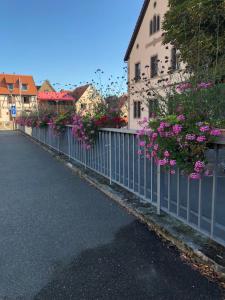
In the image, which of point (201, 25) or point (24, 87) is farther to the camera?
point (24, 87)

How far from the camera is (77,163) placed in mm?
8188

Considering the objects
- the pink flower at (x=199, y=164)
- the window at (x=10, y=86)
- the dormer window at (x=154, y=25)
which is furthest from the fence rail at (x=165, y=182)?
the window at (x=10, y=86)

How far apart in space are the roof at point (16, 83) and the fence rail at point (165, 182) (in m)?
56.9

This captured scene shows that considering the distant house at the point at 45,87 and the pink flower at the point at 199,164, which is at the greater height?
the distant house at the point at 45,87

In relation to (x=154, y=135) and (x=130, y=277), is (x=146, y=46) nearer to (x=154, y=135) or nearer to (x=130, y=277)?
(x=154, y=135)

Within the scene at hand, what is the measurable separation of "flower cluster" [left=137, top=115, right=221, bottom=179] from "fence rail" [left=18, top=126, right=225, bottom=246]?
0.43 ft

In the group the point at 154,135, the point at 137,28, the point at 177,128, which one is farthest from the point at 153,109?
the point at 137,28

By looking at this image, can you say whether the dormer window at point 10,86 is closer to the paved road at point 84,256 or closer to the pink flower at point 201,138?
the paved road at point 84,256

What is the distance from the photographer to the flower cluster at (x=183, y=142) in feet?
9.15

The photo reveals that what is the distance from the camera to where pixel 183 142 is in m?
2.92

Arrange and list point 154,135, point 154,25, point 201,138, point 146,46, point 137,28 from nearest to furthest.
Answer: point 201,138
point 154,135
point 154,25
point 146,46
point 137,28

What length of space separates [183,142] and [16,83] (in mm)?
63332

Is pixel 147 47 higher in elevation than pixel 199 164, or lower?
higher

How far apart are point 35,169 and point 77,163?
46.9 inches
